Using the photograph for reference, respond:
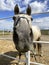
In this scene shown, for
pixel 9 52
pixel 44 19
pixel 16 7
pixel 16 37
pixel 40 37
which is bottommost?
pixel 9 52

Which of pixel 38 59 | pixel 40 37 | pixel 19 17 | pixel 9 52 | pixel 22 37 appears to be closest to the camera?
pixel 22 37

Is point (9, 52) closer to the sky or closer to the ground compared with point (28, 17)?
closer to the ground

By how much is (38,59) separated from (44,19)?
1418 millimetres

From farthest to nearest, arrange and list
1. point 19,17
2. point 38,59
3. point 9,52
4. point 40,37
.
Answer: point 9,52 → point 40,37 → point 38,59 → point 19,17

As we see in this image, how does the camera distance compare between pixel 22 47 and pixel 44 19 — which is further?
pixel 44 19

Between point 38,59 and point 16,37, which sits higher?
point 16,37

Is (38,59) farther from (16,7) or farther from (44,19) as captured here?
(16,7)

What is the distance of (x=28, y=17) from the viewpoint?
3.31 m

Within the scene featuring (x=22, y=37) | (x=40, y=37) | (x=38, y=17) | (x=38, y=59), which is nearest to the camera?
(x=22, y=37)

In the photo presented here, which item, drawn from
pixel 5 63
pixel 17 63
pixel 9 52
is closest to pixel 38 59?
pixel 17 63

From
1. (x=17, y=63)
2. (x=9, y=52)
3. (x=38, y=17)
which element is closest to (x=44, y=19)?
(x=38, y=17)

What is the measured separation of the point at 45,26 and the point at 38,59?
1.24 m

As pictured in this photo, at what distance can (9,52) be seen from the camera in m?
6.48

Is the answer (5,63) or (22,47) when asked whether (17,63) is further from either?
(22,47)
